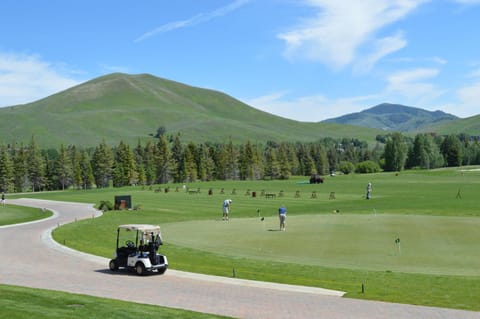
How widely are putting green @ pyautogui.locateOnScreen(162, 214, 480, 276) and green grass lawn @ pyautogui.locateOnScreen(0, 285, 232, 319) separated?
11.0 meters

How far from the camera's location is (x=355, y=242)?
1236 inches

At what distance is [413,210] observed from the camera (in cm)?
5559

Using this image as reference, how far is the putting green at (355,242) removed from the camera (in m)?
25.4

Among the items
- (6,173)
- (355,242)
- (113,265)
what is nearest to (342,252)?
(355,242)

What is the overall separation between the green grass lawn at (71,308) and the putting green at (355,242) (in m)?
11.0

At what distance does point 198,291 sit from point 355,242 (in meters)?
14.0

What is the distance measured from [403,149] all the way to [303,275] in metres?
180

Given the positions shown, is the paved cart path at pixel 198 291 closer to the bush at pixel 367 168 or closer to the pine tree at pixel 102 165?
the pine tree at pixel 102 165

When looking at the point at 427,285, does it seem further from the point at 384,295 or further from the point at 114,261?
the point at 114,261

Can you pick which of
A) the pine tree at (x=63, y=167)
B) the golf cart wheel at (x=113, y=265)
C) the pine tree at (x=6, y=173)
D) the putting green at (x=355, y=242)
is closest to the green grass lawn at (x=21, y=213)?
the putting green at (x=355, y=242)

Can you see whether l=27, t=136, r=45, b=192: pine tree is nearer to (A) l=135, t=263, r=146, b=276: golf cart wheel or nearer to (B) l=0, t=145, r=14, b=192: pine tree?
(B) l=0, t=145, r=14, b=192: pine tree

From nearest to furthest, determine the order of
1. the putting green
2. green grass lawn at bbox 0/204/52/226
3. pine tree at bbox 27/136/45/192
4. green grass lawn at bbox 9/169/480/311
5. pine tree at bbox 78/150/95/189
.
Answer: green grass lawn at bbox 9/169/480/311
the putting green
green grass lawn at bbox 0/204/52/226
pine tree at bbox 27/136/45/192
pine tree at bbox 78/150/95/189

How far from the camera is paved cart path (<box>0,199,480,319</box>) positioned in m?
16.7

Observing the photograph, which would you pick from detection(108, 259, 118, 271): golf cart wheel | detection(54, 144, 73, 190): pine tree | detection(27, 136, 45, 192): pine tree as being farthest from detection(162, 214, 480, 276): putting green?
detection(54, 144, 73, 190): pine tree
